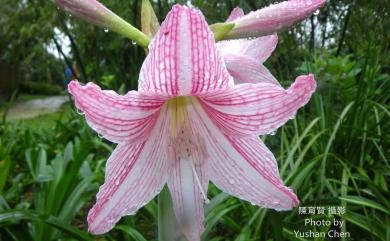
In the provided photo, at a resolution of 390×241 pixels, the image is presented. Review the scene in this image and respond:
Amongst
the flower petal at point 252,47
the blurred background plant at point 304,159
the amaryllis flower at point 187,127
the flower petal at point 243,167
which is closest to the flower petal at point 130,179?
the amaryllis flower at point 187,127

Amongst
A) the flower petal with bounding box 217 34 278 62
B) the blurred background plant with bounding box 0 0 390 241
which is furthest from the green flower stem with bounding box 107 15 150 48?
the blurred background plant with bounding box 0 0 390 241

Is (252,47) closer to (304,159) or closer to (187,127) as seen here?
(187,127)

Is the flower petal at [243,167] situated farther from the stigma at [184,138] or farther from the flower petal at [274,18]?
the flower petal at [274,18]

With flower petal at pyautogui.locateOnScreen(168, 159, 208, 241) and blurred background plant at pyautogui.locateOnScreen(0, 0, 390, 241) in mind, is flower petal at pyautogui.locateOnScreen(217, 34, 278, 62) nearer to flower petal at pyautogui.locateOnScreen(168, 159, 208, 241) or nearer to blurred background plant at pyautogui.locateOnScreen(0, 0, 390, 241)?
flower petal at pyautogui.locateOnScreen(168, 159, 208, 241)

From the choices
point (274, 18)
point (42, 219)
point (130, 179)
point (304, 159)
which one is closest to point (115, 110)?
point (130, 179)

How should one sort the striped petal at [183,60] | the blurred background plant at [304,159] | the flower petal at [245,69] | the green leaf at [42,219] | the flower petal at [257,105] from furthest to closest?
the blurred background plant at [304,159]
the green leaf at [42,219]
the flower petal at [245,69]
the flower petal at [257,105]
the striped petal at [183,60]

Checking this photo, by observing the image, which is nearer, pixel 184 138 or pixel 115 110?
pixel 115 110
